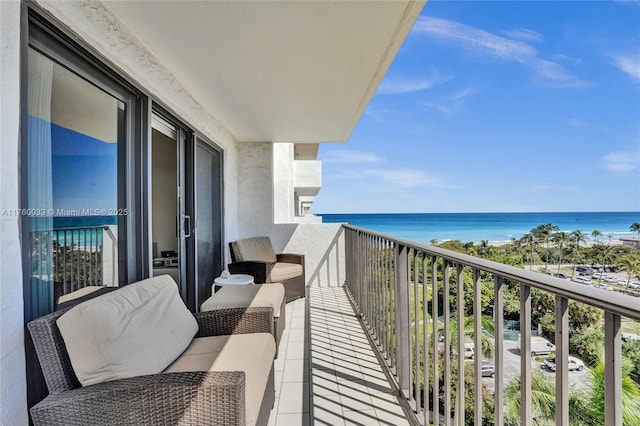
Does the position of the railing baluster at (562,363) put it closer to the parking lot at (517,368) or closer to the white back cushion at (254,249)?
the parking lot at (517,368)

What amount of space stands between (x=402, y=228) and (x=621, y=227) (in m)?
17.7

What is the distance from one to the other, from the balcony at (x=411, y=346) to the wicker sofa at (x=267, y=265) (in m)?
0.27

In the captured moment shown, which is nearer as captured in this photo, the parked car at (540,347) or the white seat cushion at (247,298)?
the parked car at (540,347)

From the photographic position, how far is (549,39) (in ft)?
76.6

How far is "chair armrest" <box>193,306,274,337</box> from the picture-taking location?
78.5 inches

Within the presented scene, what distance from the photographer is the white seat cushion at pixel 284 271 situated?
4.28 metres

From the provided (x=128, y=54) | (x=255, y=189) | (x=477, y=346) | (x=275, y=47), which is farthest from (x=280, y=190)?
(x=477, y=346)

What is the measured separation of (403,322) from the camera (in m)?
2.13

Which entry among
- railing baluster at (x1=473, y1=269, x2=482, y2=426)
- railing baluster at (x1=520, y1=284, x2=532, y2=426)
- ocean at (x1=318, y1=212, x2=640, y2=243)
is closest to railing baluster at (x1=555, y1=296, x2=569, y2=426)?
railing baluster at (x1=520, y1=284, x2=532, y2=426)

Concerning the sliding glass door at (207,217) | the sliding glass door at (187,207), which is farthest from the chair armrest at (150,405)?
the sliding glass door at (207,217)

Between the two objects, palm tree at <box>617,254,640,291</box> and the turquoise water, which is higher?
the turquoise water

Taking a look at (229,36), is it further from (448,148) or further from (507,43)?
(448,148)

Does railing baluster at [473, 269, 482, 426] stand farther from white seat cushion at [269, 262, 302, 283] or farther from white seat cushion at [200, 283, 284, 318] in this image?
white seat cushion at [269, 262, 302, 283]

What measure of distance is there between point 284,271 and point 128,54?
2978mm
